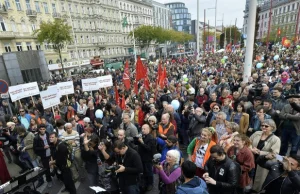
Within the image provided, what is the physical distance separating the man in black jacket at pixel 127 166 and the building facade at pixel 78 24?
1106 inches

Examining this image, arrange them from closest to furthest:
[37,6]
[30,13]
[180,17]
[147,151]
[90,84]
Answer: [147,151], [90,84], [30,13], [37,6], [180,17]

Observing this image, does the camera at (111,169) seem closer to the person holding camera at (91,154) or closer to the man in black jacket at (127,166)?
the man in black jacket at (127,166)

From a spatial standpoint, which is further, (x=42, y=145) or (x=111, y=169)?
(x=42, y=145)

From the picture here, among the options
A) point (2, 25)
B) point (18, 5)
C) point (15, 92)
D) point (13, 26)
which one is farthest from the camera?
point (18, 5)

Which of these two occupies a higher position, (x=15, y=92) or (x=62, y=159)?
(x=15, y=92)

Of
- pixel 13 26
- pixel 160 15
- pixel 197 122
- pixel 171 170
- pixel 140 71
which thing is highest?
pixel 160 15

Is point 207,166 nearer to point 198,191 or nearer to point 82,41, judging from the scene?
point 198,191

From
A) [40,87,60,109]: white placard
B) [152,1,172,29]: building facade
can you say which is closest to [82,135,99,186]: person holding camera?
[40,87,60,109]: white placard

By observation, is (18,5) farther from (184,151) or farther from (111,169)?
(111,169)

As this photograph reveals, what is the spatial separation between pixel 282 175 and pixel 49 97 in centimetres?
744

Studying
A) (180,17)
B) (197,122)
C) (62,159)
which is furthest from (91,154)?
(180,17)

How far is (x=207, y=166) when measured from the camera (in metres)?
3.29

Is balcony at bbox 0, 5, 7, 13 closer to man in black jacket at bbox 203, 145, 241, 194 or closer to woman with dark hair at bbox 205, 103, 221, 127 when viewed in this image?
woman with dark hair at bbox 205, 103, 221, 127

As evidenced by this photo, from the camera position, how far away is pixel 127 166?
11.4 feet
